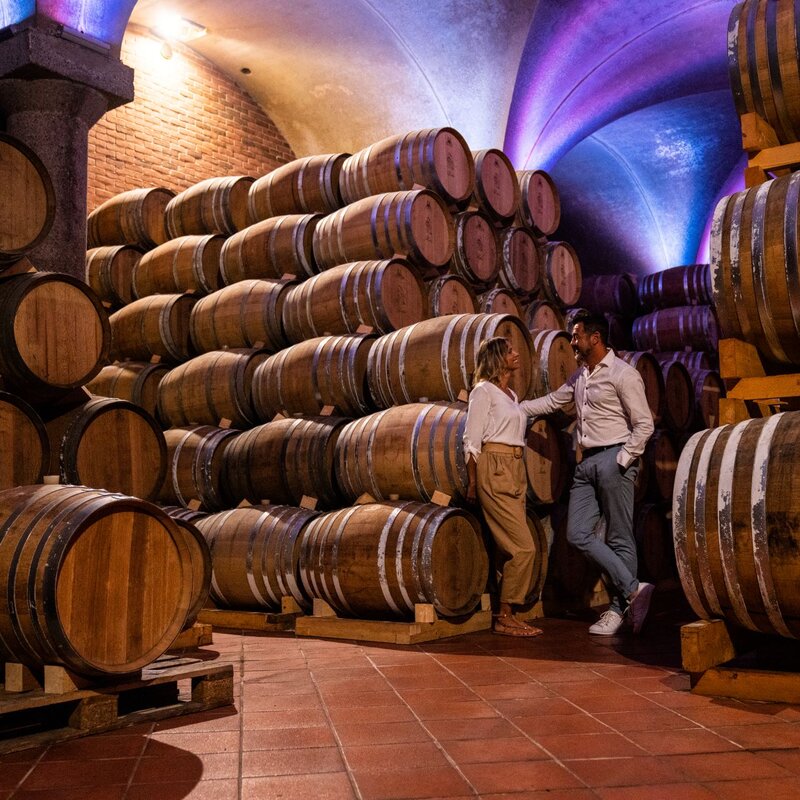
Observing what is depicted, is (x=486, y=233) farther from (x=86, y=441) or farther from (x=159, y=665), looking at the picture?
(x=159, y=665)

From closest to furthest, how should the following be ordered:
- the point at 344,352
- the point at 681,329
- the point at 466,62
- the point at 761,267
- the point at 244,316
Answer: the point at 761,267, the point at 344,352, the point at 244,316, the point at 681,329, the point at 466,62

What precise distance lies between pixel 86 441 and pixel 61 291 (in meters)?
0.78

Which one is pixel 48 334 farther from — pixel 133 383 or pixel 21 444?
pixel 133 383

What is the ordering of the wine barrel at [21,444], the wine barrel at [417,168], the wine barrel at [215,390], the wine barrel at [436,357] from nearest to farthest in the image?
the wine barrel at [21,444]
the wine barrel at [436,357]
the wine barrel at [417,168]
the wine barrel at [215,390]

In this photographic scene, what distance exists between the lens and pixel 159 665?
4086mm

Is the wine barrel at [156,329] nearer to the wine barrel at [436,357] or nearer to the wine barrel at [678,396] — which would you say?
the wine barrel at [436,357]

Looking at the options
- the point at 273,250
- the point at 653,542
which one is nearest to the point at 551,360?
the point at 653,542

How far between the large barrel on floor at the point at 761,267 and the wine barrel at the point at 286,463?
314 centimetres

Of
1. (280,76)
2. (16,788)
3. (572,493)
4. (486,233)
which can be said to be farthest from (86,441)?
(280,76)

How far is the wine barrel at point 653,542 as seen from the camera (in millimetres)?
7992

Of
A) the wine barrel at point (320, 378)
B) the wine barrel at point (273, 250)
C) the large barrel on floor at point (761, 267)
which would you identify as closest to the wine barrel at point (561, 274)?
the wine barrel at point (273, 250)

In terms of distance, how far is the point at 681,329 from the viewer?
11.6m

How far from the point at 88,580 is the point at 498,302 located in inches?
191

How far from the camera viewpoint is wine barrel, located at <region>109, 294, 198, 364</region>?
862cm
